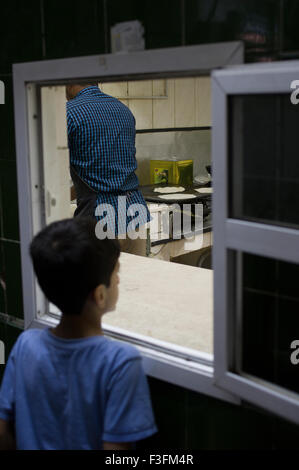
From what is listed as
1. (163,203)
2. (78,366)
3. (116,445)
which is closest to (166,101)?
(163,203)

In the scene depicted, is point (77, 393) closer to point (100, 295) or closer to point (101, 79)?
point (100, 295)

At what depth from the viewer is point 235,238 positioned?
4.51ft

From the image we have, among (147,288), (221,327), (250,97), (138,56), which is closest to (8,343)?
(147,288)

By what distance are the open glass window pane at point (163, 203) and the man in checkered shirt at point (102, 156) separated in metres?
0.28

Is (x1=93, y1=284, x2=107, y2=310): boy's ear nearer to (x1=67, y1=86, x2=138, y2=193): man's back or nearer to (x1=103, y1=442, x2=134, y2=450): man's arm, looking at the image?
(x1=103, y1=442, x2=134, y2=450): man's arm

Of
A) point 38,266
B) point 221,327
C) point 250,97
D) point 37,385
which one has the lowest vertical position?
point 37,385

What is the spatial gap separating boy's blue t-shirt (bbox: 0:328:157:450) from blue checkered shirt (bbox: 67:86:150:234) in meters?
1.54

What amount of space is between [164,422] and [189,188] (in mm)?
3666

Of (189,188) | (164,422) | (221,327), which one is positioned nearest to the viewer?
(221,327)

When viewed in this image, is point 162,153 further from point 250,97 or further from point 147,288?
point 250,97

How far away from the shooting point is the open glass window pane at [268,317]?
1.42m

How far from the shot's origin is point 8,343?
2.21 meters

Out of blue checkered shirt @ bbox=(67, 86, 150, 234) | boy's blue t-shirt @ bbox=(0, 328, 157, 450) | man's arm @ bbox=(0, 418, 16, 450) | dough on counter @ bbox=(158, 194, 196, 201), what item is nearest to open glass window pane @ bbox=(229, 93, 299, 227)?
boy's blue t-shirt @ bbox=(0, 328, 157, 450)

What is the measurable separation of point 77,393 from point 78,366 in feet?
0.23
